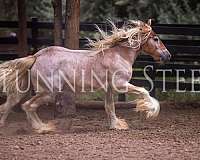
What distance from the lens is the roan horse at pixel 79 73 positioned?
8.27 m

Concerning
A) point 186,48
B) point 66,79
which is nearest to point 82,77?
point 66,79

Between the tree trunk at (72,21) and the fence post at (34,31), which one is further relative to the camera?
the fence post at (34,31)

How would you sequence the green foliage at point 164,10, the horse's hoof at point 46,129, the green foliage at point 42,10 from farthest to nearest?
the green foliage at point 42,10, the green foliage at point 164,10, the horse's hoof at point 46,129

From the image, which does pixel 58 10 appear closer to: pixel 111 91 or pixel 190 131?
pixel 111 91

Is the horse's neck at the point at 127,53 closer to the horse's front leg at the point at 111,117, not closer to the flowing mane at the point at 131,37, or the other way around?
the flowing mane at the point at 131,37

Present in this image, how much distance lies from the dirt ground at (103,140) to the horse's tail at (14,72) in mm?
711

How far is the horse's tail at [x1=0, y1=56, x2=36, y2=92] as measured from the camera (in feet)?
27.5

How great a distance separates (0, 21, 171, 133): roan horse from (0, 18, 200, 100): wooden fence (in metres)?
3.04

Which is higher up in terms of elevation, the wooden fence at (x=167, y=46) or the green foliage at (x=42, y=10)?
the green foliage at (x=42, y=10)

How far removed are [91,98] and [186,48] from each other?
2330 millimetres

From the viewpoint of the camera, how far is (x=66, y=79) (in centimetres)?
834

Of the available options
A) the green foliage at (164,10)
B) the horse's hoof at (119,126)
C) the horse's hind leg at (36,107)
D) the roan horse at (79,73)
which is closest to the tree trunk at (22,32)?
the roan horse at (79,73)

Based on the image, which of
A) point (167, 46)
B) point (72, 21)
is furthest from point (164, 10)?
point (72, 21)

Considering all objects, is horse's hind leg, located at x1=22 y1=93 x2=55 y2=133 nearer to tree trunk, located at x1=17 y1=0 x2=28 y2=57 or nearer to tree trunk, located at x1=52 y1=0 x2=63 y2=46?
tree trunk, located at x1=52 y1=0 x2=63 y2=46
